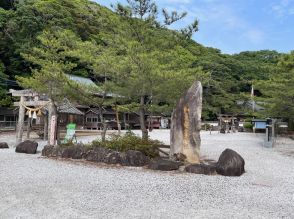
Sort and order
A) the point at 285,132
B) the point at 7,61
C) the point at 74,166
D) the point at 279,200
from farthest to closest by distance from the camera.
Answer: the point at 7,61 < the point at 285,132 < the point at 74,166 < the point at 279,200

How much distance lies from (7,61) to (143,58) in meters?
26.4

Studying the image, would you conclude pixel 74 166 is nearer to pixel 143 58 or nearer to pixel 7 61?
pixel 143 58

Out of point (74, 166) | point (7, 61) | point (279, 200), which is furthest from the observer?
point (7, 61)

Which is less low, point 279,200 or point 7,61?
point 7,61

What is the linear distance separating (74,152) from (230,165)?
4708 mm

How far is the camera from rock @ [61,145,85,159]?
10.5 metres

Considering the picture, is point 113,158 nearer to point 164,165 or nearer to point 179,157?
point 164,165

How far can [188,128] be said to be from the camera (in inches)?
377

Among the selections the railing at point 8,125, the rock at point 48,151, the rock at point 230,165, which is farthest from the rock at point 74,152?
the railing at point 8,125

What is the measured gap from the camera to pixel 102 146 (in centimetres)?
1050

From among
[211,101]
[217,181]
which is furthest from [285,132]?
[217,181]

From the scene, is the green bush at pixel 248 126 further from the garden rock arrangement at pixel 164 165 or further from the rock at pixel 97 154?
the garden rock arrangement at pixel 164 165

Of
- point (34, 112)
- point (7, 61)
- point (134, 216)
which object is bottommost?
point (134, 216)

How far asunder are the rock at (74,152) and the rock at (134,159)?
1.60m
